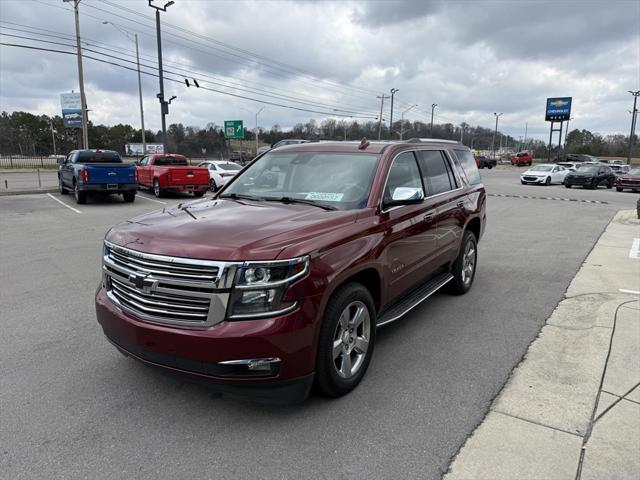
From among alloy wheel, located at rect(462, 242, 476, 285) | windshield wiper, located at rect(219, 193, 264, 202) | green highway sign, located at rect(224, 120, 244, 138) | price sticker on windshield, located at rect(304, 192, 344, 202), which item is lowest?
alloy wheel, located at rect(462, 242, 476, 285)

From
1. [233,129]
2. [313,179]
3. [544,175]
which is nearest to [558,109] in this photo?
[544,175]

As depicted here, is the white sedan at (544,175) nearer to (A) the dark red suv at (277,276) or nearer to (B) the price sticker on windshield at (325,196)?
(A) the dark red suv at (277,276)

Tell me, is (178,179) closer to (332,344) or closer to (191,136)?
(332,344)

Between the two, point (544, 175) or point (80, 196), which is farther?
point (544, 175)

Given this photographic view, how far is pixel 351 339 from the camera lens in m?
3.53

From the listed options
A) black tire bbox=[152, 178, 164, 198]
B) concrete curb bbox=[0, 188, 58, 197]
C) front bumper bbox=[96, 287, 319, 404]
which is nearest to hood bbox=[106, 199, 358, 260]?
front bumper bbox=[96, 287, 319, 404]

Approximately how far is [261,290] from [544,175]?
33267 millimetres

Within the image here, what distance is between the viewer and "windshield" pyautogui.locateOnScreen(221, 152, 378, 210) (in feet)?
13.1

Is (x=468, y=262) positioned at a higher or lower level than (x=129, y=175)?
lower

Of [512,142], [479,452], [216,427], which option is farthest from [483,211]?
[512,142]

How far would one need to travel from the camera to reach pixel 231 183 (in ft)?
16.1

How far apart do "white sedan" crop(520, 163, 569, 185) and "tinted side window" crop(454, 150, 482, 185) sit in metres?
28.1

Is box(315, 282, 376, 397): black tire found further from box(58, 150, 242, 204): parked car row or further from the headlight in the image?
box(58, 150, 242, 204): parked car row

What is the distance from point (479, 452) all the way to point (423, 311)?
2.61 meters
